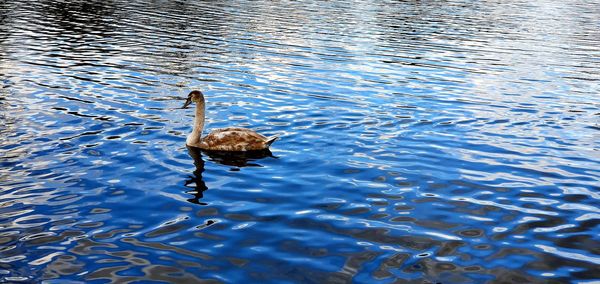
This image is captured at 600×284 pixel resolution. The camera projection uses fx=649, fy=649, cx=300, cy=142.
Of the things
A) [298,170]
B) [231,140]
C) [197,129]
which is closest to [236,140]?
[231,140]

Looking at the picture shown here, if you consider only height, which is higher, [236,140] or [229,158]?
[236,140]

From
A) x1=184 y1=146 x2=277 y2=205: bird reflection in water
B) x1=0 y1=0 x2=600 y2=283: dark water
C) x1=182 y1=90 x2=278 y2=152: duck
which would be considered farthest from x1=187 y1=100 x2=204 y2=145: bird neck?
x1=0 y1=0 x2=600 y2=283: dark water

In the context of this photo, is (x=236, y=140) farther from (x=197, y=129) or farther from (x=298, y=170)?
(x=298, y=170)

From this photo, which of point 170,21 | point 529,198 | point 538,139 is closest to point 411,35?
point 170,21

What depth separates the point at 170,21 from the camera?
51.7 metres

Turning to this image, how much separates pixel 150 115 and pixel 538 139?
1197 cm

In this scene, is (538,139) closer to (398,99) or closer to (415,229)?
(398,99)

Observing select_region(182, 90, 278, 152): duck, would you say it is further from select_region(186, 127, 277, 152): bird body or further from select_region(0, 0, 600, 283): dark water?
select_region(0, 0, 600, 283): dark water

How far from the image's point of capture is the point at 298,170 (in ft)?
50.8

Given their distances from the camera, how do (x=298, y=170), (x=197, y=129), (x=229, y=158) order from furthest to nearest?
(x=197, y=129)
(x=229, y=158)
(x=298, y=170)

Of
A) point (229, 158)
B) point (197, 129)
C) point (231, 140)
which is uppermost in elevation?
Result: point (197, 129)

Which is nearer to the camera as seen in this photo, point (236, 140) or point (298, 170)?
point (298, 170)

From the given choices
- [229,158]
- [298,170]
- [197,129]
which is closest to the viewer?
[298,170]

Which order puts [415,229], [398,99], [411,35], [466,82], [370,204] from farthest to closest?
[411,35] → [466,82] → [398,99] → [370,204] → [415,229]
